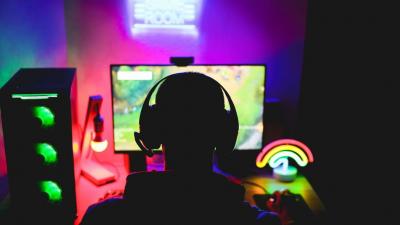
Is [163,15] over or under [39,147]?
over

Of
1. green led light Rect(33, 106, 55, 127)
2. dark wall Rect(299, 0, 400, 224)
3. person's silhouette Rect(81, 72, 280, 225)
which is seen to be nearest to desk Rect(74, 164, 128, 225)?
green led light Rect(33, 106, 55, 127)

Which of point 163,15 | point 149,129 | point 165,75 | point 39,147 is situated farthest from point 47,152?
point 163,15

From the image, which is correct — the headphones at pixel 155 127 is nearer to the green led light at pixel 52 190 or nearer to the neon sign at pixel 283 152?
the green led light at pixel 52 190

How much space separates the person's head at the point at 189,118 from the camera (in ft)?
3.87

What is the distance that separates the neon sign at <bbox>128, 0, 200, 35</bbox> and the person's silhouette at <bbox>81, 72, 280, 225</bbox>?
4.05ft

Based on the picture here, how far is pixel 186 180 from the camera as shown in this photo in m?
1.17

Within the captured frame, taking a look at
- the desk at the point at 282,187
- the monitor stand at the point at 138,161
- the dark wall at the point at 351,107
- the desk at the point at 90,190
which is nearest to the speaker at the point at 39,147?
the desk at the point at 90,190

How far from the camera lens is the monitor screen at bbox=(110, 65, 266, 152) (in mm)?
2186

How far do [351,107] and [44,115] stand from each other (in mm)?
1316

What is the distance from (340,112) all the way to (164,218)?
4.24 ft

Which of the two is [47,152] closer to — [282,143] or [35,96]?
[35,96]

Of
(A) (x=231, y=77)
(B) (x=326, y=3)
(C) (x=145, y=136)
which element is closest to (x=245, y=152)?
(A) (x=231, y=77)

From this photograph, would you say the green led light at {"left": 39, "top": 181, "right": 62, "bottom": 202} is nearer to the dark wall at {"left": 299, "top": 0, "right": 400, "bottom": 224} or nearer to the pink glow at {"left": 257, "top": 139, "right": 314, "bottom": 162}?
the pink glow at {"left": 257, "top": 139, "right": 314, "bottom": 162}

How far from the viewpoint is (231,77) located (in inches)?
88.0
